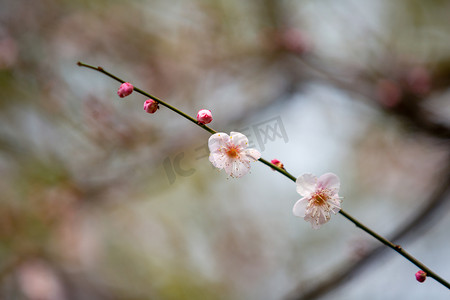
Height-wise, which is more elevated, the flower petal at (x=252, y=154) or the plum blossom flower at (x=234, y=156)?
the plum blossom flower at (x=234, y=156)

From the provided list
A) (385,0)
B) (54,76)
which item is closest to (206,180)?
(54,76)

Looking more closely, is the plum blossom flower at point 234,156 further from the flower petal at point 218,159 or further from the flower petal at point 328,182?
the flower petal at point 328,182

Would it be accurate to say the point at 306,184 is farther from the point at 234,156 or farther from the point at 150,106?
the point at 150,106

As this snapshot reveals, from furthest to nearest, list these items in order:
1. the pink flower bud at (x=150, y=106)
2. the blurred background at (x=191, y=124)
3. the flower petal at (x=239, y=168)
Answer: the blurred background at (x=191, y=124)
the flower petal at (x=239, y=168)
the pink flower bud at (x=150, y=106)

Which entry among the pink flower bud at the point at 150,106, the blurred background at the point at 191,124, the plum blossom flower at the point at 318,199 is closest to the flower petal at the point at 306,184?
the plum blossom flower at the point at 318,199

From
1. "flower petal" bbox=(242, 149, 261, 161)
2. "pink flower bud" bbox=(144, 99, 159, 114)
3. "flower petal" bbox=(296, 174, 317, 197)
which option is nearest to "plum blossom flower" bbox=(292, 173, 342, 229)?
"flower petal" bbox=(296, 174, 317, 197)

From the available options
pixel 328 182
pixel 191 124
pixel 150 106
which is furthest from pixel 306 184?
pixel 191 124

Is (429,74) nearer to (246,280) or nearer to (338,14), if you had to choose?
(338,14)
